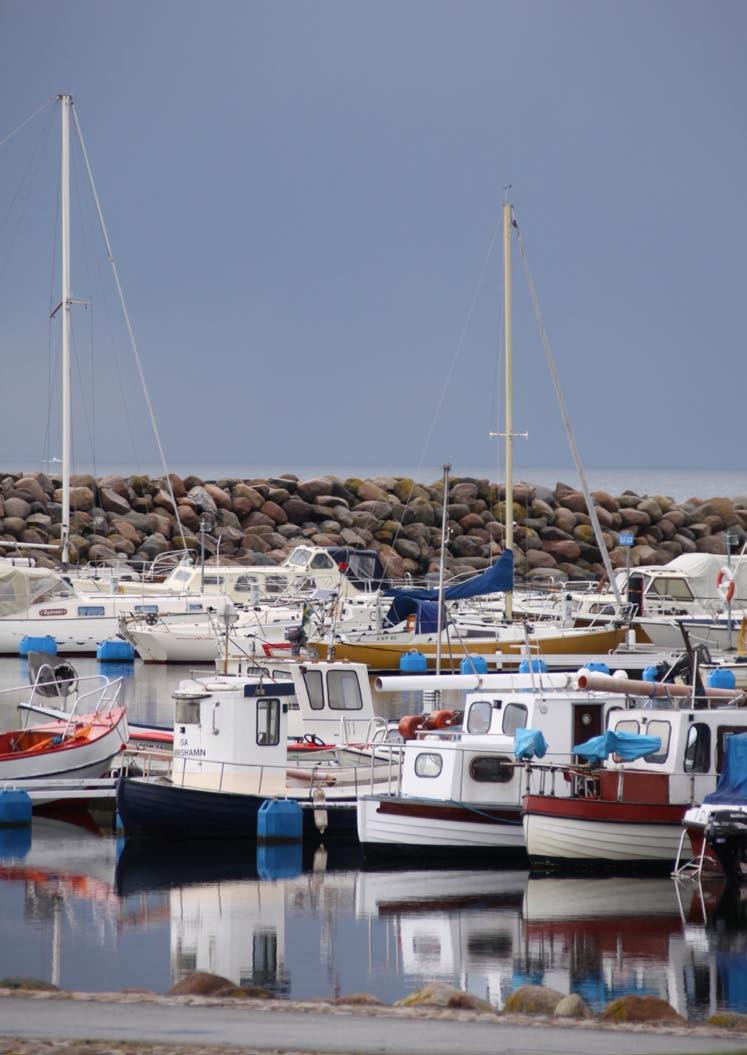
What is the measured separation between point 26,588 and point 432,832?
108 ft

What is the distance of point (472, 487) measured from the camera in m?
80.7

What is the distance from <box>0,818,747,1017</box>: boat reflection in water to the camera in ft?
56.4

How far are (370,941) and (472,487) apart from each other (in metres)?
62.5

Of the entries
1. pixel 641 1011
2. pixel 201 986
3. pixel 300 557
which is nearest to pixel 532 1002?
pixel 641 1011

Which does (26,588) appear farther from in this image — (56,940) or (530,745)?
(56,940)

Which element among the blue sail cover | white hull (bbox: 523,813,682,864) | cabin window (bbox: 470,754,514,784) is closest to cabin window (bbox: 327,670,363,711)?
cabin window (bbox: 470,754,514,784)

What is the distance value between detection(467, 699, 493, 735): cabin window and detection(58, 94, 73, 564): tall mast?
35.0 m

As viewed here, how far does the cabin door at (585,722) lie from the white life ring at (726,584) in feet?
76.2

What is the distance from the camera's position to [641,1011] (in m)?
13.8

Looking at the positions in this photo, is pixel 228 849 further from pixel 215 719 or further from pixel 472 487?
pixel 472 487

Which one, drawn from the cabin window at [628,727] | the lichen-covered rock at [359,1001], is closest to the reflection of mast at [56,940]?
the lichen-covered rock at [359,1001]

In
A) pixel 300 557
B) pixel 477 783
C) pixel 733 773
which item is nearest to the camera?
pixel 733 773

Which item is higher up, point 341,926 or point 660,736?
point 660,736

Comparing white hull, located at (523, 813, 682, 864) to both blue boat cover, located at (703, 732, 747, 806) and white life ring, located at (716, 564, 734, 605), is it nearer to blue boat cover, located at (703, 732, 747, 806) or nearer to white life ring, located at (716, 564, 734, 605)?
blue boat cover, located at (703, 732, 747, 806)
